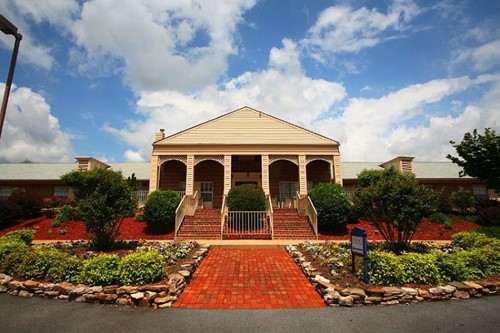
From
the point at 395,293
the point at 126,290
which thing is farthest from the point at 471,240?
the point at 126,290

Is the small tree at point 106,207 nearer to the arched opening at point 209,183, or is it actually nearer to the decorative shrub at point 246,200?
the decorative shrub at point 246,200

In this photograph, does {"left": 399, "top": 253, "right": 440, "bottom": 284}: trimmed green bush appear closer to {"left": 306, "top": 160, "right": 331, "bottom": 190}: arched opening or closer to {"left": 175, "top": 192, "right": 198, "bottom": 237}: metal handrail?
{"left": 175, "top": 192, "right": 198, "bottom": 237}: metal handrail

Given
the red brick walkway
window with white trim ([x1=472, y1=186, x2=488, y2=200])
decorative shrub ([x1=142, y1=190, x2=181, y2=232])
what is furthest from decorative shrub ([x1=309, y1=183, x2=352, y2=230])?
window with white trim ([x1=472, y1=186, x2=488, y2=200])

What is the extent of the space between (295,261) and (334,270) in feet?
6.77

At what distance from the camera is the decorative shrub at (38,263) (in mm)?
6154

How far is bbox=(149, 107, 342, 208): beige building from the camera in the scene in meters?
17.1

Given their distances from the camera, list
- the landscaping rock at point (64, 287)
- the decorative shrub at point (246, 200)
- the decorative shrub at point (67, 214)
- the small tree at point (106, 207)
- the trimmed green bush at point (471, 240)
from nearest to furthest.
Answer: the landscaping rock at point (64, 287)
the trimmed green bush at point (471, 240)
the small tree at point (106, 207)
the decorative shrub at point (246, 200)
the decorative shrub at point (67, 214)

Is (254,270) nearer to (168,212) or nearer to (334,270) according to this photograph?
(334,270)

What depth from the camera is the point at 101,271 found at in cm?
578

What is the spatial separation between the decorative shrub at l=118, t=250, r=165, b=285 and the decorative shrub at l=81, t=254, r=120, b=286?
0.67 feet

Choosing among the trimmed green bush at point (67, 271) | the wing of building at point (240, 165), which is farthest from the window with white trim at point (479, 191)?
the trimmed green bush at point (67, 271)

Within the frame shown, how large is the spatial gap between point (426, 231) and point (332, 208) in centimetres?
565

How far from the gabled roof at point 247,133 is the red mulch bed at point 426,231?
6224 millimetres

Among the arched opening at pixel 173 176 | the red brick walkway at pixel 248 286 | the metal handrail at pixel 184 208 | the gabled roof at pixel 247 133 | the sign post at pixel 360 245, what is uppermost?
the gabled roof at pixel 247 133
